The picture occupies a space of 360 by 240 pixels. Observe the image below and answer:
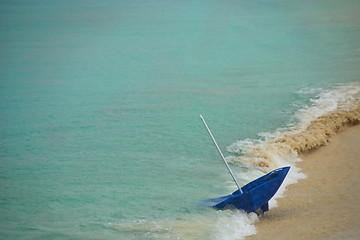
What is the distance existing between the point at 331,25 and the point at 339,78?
8.59m

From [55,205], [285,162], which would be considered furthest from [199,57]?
[55,205]

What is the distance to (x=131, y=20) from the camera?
30.5 meters

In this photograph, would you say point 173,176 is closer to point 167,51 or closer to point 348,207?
point 348,207

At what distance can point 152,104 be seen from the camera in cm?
1716

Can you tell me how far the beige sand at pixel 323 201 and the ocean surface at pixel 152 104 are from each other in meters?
0.44

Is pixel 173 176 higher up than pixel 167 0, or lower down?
lower down

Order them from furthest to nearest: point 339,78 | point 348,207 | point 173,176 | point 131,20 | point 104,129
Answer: point 131,20 → point 339,78 → point 104,129 → point 173,176 → point 348,207

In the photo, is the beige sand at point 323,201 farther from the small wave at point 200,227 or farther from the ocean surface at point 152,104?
the ocean surface at point 152,104

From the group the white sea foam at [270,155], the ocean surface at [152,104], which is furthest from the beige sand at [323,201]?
the ocean surface at [152,104]

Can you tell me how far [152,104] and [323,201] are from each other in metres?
8.28

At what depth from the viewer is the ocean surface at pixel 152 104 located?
34.8ft

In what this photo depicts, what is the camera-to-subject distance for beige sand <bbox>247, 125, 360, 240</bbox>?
8.92 metres

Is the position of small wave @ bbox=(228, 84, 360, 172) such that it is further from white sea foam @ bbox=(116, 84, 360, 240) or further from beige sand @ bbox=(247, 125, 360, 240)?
beige sand @ bbox=(247, 125, 360, 240)

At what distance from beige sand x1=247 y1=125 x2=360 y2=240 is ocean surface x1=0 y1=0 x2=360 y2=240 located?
44 centimetres
